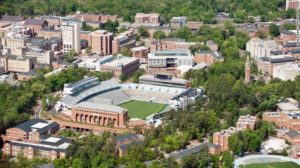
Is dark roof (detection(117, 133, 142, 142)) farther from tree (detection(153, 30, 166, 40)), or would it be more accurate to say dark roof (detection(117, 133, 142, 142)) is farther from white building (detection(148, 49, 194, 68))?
tree (detection(153, 30, 166, 40))

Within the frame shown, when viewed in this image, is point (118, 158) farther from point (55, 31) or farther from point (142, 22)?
point (142, 22)

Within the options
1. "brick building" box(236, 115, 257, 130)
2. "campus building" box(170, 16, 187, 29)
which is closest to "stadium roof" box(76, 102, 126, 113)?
"brick building" box(236, 115, 257, 130)

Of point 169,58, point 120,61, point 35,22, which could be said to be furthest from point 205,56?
point 35,22

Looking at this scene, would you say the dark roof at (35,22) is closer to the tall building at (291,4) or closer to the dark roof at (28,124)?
the dark roof at (28,124)

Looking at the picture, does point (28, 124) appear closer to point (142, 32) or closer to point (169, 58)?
point (169, 58)

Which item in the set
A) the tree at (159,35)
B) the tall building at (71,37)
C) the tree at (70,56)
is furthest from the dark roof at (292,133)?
the tree at (159,35)

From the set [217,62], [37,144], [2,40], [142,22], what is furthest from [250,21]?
[37,144]
